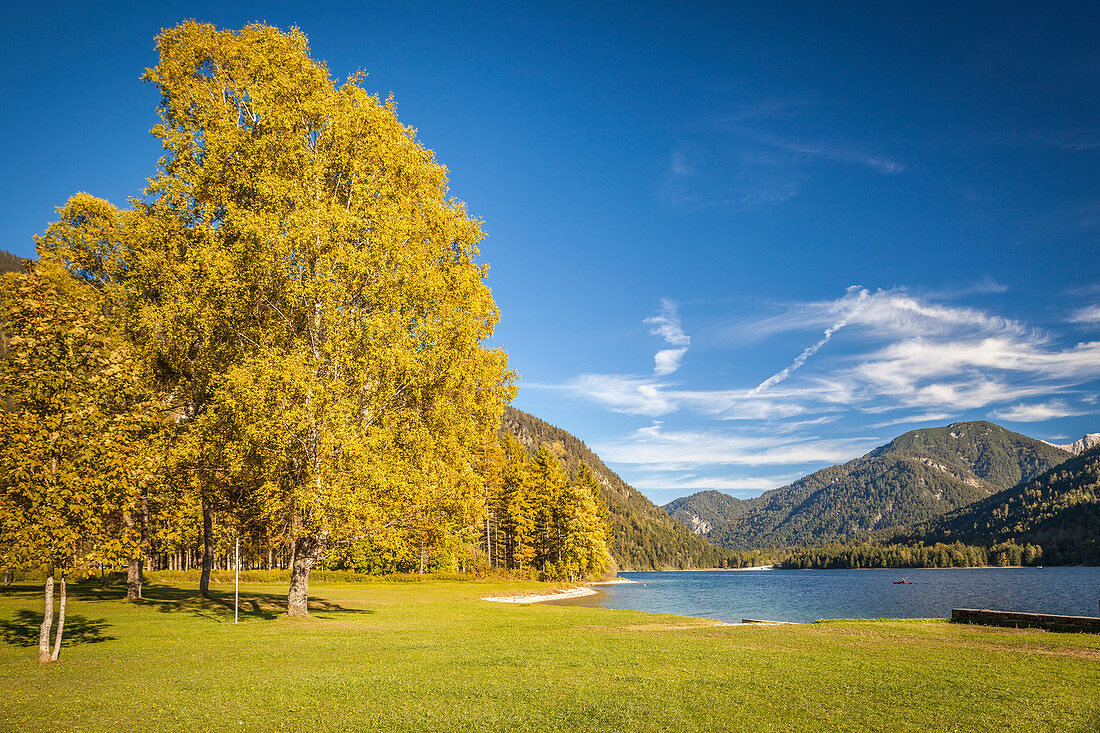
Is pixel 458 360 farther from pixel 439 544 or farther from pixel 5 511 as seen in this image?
pixel 5 511

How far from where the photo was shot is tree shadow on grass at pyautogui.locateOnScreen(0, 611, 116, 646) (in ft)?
50.8

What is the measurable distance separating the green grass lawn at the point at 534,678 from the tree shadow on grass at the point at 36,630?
9 centimetres

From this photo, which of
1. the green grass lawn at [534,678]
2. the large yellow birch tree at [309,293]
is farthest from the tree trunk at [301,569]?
the green grass lawn at [534,678]

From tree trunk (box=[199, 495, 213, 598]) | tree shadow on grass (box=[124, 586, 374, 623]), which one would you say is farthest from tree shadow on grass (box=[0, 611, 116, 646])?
tree trunk (box=[199, 495, 213, 598])

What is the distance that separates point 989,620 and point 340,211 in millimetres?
27714

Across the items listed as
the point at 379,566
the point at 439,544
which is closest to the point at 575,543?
the point at 379,566

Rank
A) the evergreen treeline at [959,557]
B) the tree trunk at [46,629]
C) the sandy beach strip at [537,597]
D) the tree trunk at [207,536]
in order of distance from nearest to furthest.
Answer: the tree trunk at [46,629], the tree trunk at [207,536], the sandy beach strip at [537,597], the evergreen treeline at [959,557]

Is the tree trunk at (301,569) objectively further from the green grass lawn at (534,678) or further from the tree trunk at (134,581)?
the tree trunk at (134,581)

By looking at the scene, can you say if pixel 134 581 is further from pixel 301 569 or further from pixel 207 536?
pixel 301 569

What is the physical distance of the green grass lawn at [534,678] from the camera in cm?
849

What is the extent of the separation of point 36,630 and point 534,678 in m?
15.7

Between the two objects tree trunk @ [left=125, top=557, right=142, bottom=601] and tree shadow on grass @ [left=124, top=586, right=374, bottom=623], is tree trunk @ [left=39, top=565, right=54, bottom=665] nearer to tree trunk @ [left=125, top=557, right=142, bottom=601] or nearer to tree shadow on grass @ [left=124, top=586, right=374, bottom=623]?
tree shadow on grass @ [left=124, top=586, right=374, bottom=623]

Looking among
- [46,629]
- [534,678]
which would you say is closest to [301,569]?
[46,629]

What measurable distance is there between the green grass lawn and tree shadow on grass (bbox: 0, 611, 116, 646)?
0.29 feet
